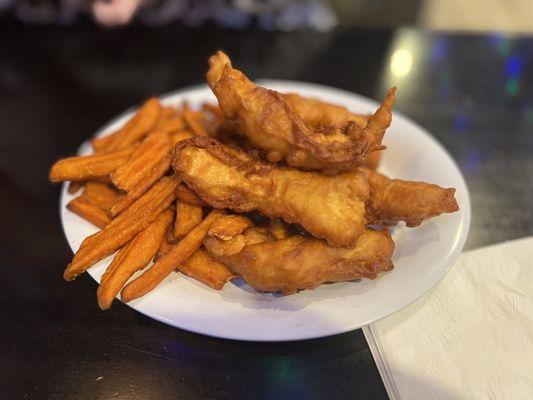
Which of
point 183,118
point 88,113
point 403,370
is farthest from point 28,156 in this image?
point 403,370

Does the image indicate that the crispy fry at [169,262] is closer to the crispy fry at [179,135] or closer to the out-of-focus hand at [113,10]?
the crispy fry at [179,135]

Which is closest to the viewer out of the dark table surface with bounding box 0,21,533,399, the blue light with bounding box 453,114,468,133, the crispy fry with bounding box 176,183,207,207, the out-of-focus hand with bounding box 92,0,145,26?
the dark table surface with bounding box 0,21,533,399

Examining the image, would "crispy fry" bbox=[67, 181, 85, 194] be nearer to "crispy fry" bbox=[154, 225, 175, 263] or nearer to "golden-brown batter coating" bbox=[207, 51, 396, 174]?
"crispy fry" bbox=[154, 225, 175, 263]

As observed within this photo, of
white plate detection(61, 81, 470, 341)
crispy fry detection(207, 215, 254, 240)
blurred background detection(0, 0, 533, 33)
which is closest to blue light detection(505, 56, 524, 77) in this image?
blurred background detection(0, 0, 533, 33)

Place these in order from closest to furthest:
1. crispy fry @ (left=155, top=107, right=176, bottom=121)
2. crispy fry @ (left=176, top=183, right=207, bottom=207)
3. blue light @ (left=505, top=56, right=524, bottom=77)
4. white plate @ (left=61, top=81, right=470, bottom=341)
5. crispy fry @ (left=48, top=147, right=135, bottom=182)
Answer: white plate @ (left=61, top=81, right=470, bottom=341), crispy fry @ (left=176, top=183, right=207, bottom=207), crispy fry @ (left=48, top=147, right=135, bottom=182), crispy fry @ (left=155, top=107, right=176, bottom=121), blue light @ (left=505, top=56, right=524, bottom=77)

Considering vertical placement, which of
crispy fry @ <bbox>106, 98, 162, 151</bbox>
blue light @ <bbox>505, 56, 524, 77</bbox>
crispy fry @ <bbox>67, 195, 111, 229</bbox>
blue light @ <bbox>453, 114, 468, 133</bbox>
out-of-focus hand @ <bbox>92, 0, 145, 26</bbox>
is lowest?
crispy fry @ <bbox>67, 195, 111, 229</bbox>

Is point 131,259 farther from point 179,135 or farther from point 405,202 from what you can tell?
point 405,202

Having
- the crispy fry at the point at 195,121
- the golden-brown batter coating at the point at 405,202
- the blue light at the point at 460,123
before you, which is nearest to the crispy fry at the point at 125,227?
the crispy fry at the point at 195,121
